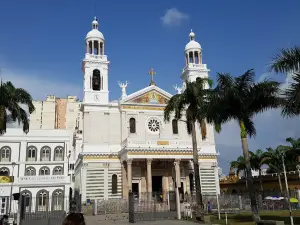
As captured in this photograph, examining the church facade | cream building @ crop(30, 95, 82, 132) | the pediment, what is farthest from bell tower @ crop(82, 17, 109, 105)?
cream building @ crop(30, 95, 82, 132)

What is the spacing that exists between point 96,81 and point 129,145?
993 centimetres

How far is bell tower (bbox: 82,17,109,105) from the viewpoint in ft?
130

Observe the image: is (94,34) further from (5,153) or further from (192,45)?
(5,153)

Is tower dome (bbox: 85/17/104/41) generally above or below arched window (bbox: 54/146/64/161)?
above

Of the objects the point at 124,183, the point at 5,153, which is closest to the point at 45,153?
the point at 5,153

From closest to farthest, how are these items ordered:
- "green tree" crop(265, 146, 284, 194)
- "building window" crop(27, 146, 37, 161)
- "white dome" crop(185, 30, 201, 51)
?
"green tree" crop(265, 146, 284, 194), "white dome" crop(185, 30, 201, 51), "building window" crop(27, 146, 37, 161)

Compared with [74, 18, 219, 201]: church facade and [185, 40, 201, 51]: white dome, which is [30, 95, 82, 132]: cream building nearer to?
[74, 18, 219, 201]: church facade

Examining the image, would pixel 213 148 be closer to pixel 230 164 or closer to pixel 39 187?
pixel 230 164

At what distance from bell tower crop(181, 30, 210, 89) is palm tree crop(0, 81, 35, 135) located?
77.9 feet

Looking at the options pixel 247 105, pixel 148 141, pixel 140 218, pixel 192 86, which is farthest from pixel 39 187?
pixel 247 105

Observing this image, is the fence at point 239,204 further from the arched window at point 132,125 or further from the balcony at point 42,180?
the balcony at point 42,180

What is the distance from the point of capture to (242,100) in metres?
20.6

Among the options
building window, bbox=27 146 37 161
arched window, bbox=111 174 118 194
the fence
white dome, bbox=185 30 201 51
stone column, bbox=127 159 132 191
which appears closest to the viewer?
the fence

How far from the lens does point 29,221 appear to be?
74.4 feet
